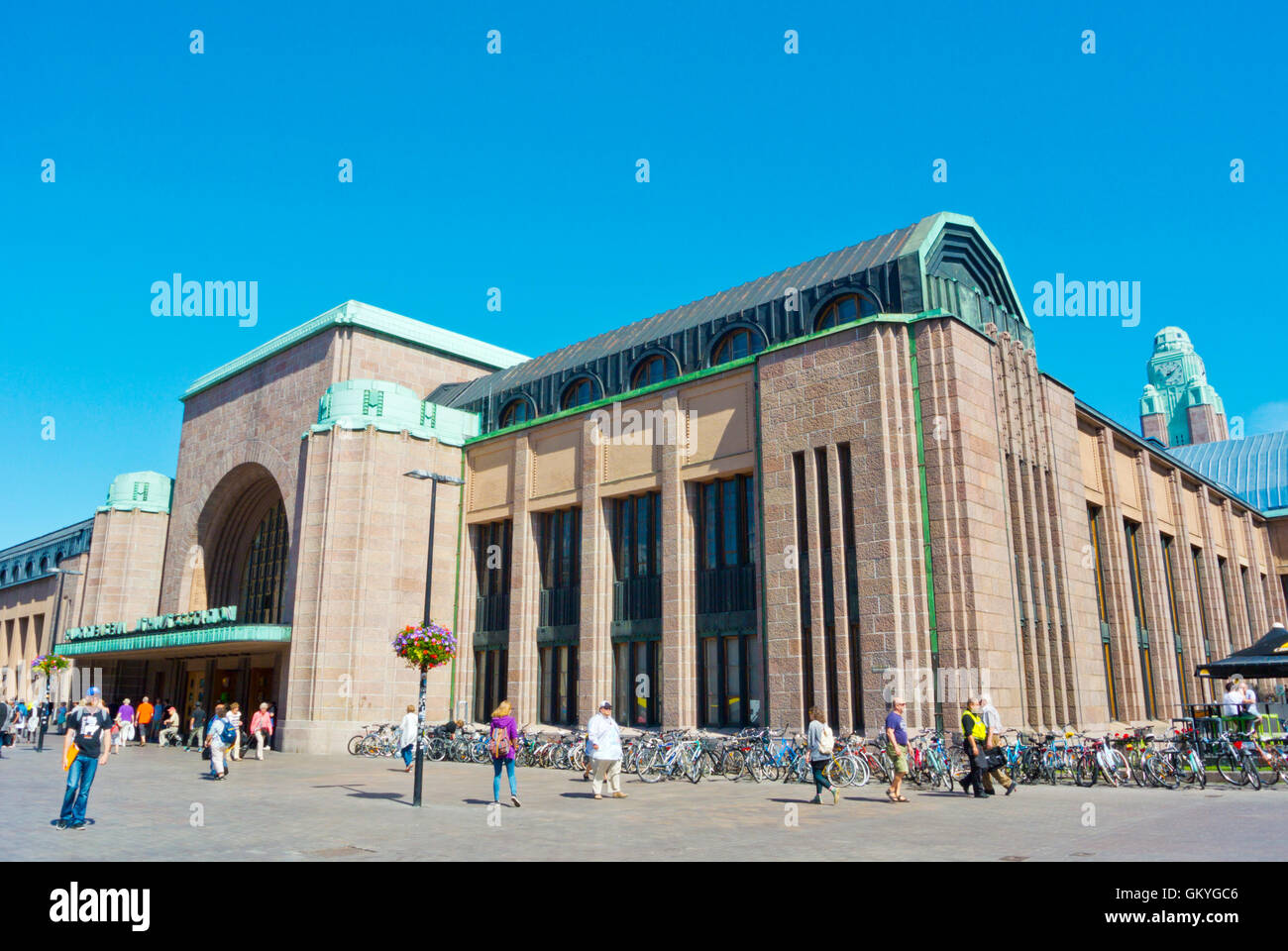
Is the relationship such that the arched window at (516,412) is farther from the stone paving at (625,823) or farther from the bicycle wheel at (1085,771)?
the bicycle wheel at (1085,771)

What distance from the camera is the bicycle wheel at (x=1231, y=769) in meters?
18.5

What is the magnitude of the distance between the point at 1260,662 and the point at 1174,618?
15.9 m

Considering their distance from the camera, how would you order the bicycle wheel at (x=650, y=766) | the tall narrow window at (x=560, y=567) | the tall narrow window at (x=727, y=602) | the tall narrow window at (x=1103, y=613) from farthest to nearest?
the tall narrow window at (x=560, y=567)
the tall narrow window at (x=1103, y=613)
the tall narrow window at (x=727, y=602)
the bicycle wheel at (x=650, y=766)

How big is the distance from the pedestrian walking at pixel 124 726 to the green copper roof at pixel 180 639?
2.72 metres

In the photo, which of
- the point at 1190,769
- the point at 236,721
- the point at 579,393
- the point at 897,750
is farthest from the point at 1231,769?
the point at 579,393

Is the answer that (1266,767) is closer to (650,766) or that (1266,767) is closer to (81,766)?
(650,766)

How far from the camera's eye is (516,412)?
38.8 m

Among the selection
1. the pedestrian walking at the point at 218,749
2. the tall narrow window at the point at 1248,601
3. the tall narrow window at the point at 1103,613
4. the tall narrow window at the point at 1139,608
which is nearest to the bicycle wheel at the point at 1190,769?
the tall narrow window at the point at 1103,613

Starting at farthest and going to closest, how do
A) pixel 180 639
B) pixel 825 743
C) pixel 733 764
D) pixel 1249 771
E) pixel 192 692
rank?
pixel 192 692
pixel 180 639
pixel 733 764
pixel 1249 771
pixel 825 743

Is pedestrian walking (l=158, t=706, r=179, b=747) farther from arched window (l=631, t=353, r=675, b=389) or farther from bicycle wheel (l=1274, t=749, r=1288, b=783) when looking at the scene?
bicycle wheel (l=1274, t=749, r=1288, b=783)

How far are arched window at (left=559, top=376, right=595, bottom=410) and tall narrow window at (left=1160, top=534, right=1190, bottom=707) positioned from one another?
73.5 ft

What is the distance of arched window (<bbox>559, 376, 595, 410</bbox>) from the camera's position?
35750 mm

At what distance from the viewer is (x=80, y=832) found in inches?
509

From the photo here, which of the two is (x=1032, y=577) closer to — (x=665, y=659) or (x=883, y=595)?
(x=883, y=595)
